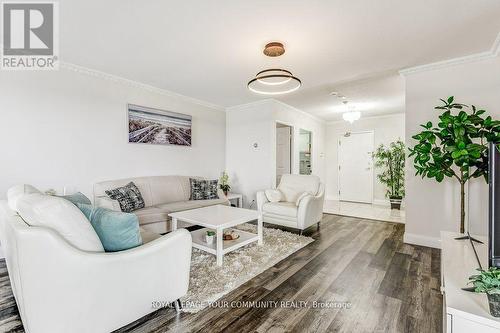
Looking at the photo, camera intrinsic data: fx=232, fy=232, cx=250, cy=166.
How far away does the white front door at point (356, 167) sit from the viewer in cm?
644

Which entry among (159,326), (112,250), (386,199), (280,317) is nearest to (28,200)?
(112,250)

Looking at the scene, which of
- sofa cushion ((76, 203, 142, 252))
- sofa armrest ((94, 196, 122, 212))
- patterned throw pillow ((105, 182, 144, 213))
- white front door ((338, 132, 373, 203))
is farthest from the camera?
white front door ((338, 132, 373, 203))

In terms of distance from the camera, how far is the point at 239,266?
249 cm

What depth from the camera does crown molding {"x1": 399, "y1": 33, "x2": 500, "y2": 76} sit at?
Result: 268 centimetres

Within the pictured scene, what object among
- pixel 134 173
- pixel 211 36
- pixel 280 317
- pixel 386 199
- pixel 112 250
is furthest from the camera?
pixel 386 199

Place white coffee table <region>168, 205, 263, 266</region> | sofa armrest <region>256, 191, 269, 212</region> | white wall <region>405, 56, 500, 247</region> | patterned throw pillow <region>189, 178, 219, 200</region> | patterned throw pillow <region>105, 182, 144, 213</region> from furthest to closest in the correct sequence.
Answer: patterned throw pillow <region>189, 178, 219, 200</region>
sofa armrest <region>256, 191, 269, 212</region>
patterned throw pillow <region>105, 182, 144, 213</region>
white wall <region>405, 56, 500, 247</region>
white coffee table <region>168, 205, 263, 266</region>

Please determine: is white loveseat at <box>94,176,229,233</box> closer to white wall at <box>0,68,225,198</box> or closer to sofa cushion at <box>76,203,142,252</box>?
white wall at <box>0,68,225,198</box>

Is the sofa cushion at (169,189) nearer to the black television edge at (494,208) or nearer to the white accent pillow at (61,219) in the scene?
the white accent pillow at (61,219)

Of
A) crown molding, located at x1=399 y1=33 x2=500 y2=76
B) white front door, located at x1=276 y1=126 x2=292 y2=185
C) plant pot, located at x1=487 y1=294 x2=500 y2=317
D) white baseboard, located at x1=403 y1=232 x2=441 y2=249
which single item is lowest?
white baseboard, located at x1=403 y1=232 x2=441 y2=249

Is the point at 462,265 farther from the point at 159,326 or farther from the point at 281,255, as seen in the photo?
the point at 159,326

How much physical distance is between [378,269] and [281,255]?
3.47ft

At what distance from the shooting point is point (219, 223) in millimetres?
2582

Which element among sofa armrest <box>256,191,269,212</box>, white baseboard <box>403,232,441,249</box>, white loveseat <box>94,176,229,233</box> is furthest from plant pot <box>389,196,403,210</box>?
white loveseat <box>94,176,229,233</box>

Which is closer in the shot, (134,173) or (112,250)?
(112,250)
